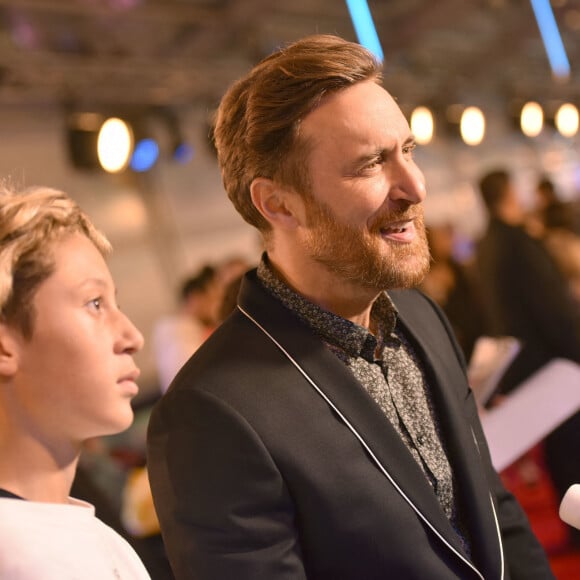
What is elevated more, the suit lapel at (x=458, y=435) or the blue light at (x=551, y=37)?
the blue light at (x=551, y=37)

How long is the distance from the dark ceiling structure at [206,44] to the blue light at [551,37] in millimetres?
108

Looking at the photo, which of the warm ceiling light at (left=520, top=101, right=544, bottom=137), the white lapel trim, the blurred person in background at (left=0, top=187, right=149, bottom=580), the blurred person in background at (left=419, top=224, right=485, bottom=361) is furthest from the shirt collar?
the warm ceiling light at (left=520, top=101, right=544, bottom=137)

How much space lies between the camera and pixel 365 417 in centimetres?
115

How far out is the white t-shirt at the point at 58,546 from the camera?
0.76 meters

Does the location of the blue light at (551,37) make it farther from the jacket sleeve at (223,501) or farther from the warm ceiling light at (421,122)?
the jacket sleeve at (223,501)

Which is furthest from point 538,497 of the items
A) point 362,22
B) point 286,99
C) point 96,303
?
point 362,22

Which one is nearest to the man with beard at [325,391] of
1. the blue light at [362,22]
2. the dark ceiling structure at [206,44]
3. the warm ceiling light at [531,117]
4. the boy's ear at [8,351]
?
the boy's ear at [8,351]

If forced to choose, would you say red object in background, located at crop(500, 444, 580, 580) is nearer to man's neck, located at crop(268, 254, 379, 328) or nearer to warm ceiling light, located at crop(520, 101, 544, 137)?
man's neck, located at crop(268, 254, 379, 328)

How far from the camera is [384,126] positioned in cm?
121

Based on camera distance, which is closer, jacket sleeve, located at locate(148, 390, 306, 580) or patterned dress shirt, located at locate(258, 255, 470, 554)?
jacket sleeve, located at locate(148, 390, 306, 580)

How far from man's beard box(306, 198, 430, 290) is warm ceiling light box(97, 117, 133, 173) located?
396 centimetres

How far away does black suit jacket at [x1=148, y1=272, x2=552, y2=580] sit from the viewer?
3.42 ft

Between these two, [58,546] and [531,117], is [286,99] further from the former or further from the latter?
[531,117]

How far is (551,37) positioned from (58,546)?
9.51 m
